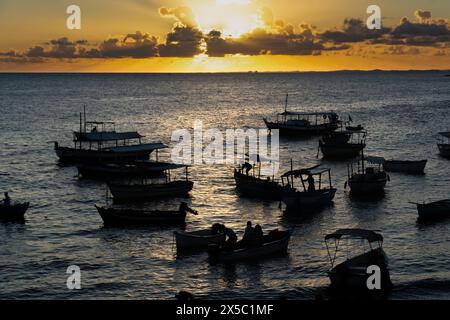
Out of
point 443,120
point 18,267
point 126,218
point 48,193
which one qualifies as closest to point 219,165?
point 48,193

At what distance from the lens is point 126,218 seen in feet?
152

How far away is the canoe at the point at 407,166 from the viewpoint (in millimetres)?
67312

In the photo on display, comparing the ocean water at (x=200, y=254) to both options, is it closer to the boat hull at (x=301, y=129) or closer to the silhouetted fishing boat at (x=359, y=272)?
the silhouetted fishing boat at (x=359, y=272)

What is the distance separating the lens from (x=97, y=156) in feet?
244

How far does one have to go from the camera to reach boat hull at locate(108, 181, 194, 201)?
56.0 m

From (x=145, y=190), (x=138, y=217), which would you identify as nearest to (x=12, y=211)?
(x=138, y=217)

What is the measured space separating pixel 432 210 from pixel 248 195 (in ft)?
56.7

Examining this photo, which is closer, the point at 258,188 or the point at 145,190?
the point at 258,188

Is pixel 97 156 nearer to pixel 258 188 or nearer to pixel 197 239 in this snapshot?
pixel 258 188

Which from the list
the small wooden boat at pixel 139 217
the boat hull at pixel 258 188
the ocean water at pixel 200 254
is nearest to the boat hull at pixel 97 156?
the ocean water at pixel 200 254

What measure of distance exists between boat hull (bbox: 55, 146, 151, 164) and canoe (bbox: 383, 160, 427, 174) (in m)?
29.5

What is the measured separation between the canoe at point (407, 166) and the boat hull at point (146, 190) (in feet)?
81.8

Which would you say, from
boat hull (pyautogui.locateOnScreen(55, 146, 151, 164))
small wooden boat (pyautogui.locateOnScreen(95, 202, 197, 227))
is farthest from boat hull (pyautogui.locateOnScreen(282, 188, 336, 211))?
boat hull (pyautogui.locateOnScreen(55, 146, 151, 164))
